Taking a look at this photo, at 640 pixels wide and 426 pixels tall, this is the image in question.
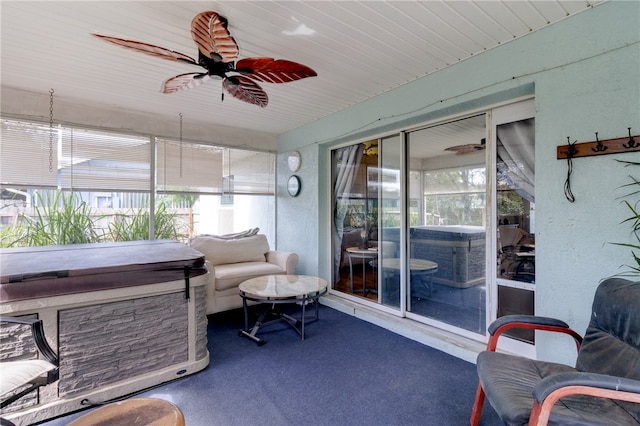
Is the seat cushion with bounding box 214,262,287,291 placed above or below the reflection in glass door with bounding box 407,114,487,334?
below

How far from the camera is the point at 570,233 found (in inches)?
78.2

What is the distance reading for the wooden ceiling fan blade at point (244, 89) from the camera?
2213mm

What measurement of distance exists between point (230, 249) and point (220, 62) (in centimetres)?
260

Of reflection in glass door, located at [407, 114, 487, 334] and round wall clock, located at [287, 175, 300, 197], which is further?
round wall clock, located at [287, 175, 300, 197]

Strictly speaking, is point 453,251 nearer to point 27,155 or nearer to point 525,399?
point 525,399

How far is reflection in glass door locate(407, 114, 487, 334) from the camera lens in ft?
8.84

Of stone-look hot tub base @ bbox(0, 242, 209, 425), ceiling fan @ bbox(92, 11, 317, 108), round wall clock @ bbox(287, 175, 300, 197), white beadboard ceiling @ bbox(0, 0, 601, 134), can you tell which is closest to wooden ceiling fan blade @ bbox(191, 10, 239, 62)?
ceiling fan @ bbox(92, 11, 317, 108)

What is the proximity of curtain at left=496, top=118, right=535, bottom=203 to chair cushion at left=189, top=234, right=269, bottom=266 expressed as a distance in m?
3.13

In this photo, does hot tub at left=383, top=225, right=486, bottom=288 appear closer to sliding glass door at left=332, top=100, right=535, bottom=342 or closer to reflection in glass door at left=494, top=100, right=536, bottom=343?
sliding glass door at left=332, top=100, right=535, bottom=342

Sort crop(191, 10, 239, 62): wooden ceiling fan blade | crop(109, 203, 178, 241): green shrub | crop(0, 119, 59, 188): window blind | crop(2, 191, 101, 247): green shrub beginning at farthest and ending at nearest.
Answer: crop(109, 203, 178, 241): green shrub → crop(2, 191, 101, 247): green shrub → crop(0, 119, 59, 188): window blind → crop(191, 10, 239, 62): wooden ceiling fan blade

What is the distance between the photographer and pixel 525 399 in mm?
1317

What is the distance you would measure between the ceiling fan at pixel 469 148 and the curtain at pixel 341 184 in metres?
1.33

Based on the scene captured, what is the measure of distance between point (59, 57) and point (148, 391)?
273 centimetres

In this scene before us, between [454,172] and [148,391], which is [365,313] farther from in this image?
[148,391]
